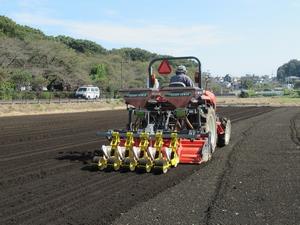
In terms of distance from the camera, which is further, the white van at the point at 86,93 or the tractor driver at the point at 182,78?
the white van at the point at 86,93

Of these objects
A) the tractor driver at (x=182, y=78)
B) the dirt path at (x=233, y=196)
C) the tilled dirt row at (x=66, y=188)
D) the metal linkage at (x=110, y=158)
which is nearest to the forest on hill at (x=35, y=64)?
the tilled dirt row at (x=66, y=188)

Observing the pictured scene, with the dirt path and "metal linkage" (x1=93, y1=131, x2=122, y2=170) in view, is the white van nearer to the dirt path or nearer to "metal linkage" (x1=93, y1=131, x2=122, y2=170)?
the dirt path

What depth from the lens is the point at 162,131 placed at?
9992 millimetres

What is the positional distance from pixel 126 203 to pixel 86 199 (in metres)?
0.64

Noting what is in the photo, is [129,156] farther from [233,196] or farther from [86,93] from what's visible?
[86,93]

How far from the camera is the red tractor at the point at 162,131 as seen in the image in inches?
363

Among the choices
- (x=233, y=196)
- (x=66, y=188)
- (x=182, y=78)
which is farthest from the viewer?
(x=182, y=78)

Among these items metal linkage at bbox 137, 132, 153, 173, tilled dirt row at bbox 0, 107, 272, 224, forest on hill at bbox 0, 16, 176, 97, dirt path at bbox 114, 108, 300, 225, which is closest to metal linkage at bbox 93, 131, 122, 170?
tilled dirt row at bbox 0, 107, 272, 224

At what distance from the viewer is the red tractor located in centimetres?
923

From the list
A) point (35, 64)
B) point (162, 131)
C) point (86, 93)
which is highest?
point (35, 64)

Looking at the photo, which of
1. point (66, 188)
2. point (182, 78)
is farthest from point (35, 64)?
point (66, 188)

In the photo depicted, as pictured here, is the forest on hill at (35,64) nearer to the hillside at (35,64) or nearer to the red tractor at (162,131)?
the hillside at (35,64)

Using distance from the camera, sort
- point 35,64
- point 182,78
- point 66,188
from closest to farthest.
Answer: point 66,188 < point 182,78 < point 35,64

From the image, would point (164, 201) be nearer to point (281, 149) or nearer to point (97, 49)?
point (281, 149)
